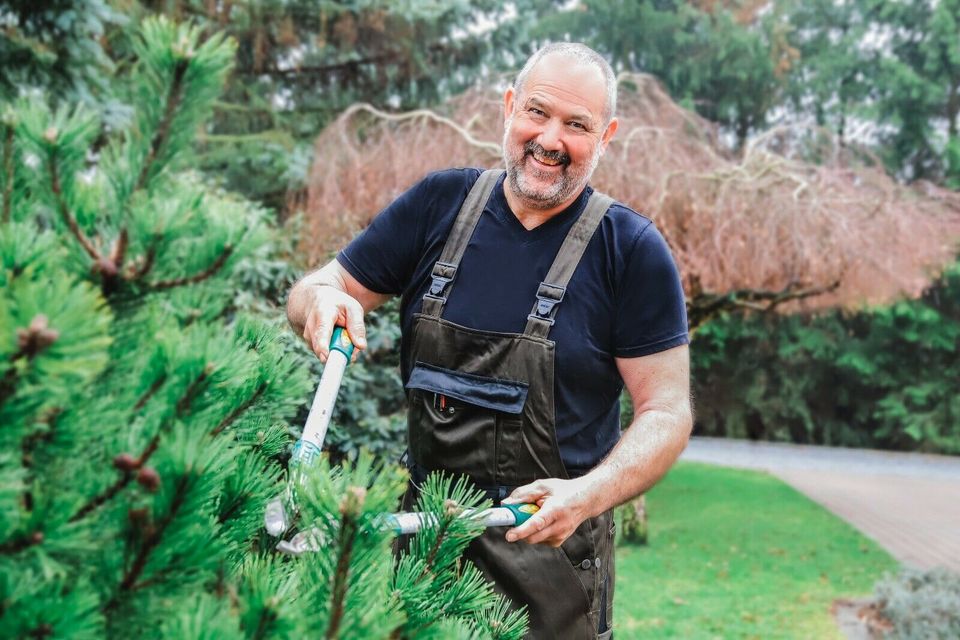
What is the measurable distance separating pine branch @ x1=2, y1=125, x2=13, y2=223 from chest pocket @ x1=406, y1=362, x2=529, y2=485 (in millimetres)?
1387

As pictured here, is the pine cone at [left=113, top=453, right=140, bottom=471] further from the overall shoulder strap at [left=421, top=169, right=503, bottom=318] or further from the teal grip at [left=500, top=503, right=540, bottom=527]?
the overall shoulder strap at [left=421, top=169, right=503, bottom=318]

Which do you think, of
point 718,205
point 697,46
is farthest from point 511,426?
point 697,46

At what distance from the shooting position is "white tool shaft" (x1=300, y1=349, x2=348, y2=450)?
1.40 m

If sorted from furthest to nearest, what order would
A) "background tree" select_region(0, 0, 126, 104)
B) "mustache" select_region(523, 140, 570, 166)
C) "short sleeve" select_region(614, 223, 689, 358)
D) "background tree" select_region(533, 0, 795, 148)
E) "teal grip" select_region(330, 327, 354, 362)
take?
"background tree" select_region(533, 0, 795, 148) → "background tree" select_region(0, 0, 126, 104) → "mustache" select_region(523, 140, 570, 166) → "short sleeve" select_region(614, 223, 689, 358) → "teal grip" select_region(330, 327, 354, 362)

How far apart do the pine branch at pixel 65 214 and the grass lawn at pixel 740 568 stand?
6.12m

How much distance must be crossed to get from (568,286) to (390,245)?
1.66 ft

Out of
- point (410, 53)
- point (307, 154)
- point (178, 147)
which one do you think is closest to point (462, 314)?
point (178, 147)

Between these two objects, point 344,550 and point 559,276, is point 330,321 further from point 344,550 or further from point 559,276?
point 344,550

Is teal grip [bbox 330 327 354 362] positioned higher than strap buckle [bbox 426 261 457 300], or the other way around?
strap buckle [bbox 426 261 457 300]

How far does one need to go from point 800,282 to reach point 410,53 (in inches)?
257

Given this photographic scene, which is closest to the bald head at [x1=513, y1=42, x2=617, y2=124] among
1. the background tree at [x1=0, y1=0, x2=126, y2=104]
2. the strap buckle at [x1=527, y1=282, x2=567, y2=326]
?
the strap buckle at [x1=527, y1=282, x2=567, y2=326]

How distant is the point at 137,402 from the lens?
0.77m

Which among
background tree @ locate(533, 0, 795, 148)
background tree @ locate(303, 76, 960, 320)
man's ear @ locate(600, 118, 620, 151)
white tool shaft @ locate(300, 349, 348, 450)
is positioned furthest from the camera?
background tree @ locate(533, 0, 795, 148)

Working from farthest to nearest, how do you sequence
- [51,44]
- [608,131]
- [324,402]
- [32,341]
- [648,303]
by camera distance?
[51,44] → [608,131] → [648,303] → [324,402] → [32,341]
